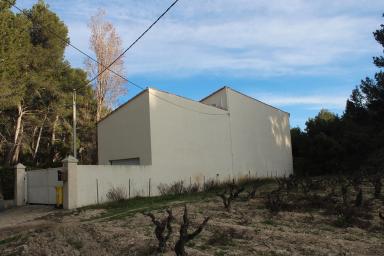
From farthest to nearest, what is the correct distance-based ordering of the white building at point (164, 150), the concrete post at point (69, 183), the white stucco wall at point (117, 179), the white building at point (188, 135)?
the white building at point (188, 135), the white building at point (164, 150), the white stucco wall at point (117, 179), the concrete post at point (69, 183)

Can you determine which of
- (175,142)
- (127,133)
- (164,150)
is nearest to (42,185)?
(127,133)

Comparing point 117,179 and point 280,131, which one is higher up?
point 280,131

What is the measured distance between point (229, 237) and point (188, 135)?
61.5 ft

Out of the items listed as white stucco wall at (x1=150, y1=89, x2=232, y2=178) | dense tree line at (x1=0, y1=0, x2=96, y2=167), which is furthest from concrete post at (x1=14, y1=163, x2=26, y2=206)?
dense tree line at (x1=0, y1=0, x2=96, y2=167)

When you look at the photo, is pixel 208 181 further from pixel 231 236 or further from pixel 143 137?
pixel 231 236

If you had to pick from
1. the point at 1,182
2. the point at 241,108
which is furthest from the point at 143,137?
the point at 241,108

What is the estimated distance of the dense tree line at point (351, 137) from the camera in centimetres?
3594

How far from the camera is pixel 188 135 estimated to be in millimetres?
28359

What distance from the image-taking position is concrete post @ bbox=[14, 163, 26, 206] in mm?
23559

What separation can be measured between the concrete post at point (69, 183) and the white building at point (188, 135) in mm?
5928

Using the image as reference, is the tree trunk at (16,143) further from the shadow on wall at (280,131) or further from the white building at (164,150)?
the shadow on wall at (280,131)

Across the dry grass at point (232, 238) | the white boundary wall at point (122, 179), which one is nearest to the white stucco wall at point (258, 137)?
the white boundary wall at point (122, 179)

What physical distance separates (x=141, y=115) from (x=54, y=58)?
13.5 meters

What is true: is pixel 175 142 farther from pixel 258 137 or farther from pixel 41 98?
pixel 41 98
